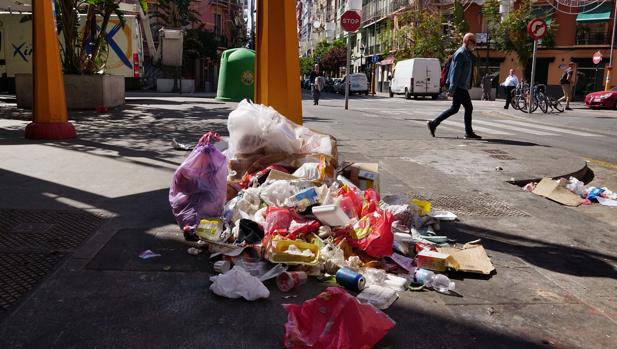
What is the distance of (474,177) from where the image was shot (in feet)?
21.6

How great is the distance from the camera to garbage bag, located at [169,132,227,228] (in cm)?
408

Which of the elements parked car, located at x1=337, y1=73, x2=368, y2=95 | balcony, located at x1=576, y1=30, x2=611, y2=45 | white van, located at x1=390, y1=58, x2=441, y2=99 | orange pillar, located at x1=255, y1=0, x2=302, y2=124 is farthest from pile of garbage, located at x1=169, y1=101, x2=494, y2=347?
balcony, located at x1=576, y1=30, x2=611, y2=45

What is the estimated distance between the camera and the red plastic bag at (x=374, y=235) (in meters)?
3.56

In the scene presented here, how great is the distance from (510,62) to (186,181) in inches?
1747

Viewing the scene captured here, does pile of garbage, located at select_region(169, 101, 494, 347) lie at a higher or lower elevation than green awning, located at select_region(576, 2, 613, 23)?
lower

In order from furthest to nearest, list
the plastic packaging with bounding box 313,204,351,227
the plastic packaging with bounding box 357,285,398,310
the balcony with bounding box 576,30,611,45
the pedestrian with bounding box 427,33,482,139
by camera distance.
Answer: the balcony with bounding box 576,30,611,45
the pedestrian with bounding box 427,33,482,139
the plastic packaging with bounding box 313,204,351,227
the plastic packaging with bounding box 357,285,398,310

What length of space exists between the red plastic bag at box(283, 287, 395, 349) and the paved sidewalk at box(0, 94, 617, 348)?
0.09 meters

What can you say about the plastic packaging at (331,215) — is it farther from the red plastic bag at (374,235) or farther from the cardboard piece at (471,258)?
the cardboard piece at (471,258)

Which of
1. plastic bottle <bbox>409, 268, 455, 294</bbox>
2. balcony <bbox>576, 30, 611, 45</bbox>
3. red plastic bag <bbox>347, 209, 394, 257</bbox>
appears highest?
balcony <bbox>576, 30, 611, 45</bbox>

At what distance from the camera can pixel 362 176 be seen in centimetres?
486

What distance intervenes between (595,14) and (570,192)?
130 feet

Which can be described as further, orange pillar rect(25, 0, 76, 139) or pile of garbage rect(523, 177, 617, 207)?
orange pillar rect(25, 0, 76, 139)

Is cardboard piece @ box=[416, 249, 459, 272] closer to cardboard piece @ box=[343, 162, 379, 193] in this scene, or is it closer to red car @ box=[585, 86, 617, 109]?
cardboard piece @ box=[343, 162, 379, 193]

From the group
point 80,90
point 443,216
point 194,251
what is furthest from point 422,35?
point 194,251
